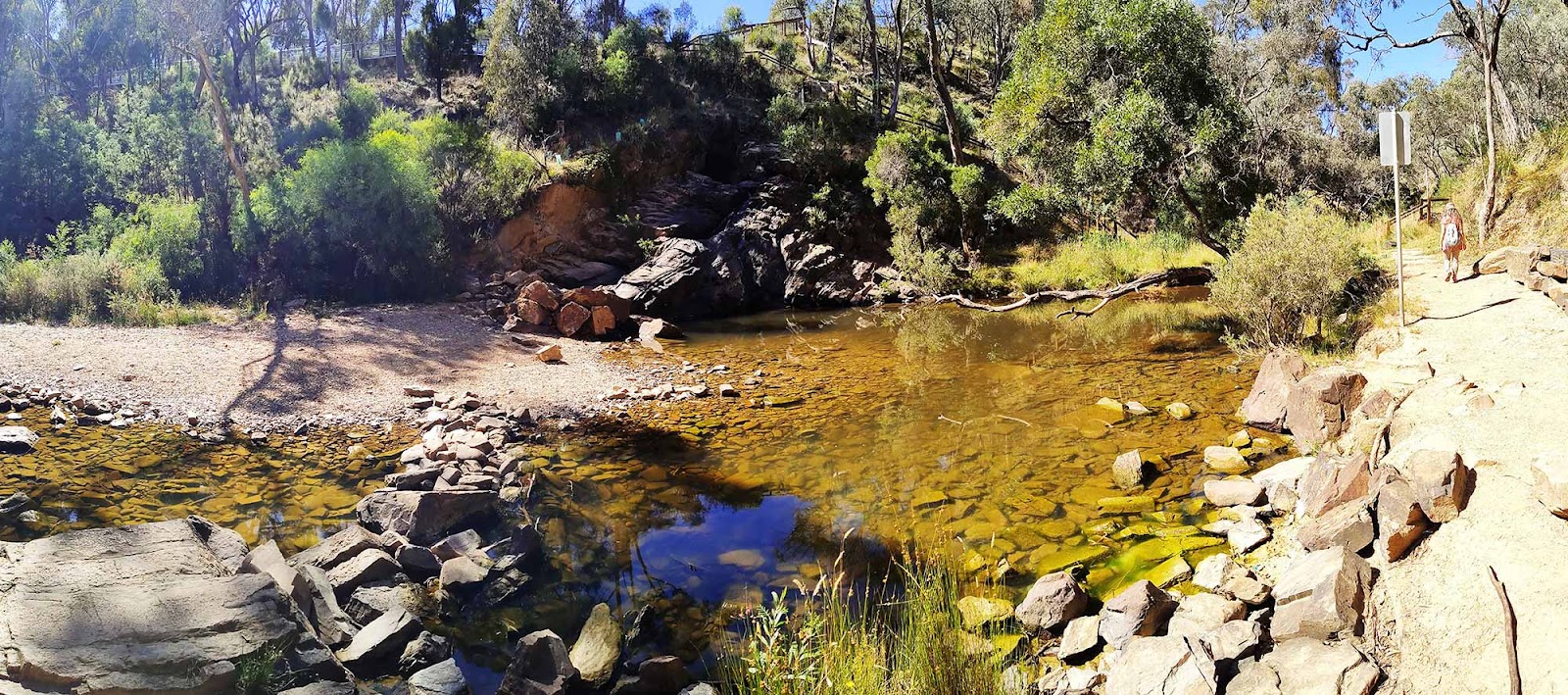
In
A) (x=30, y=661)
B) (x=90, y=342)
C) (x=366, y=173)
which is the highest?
(x=366, y=173)

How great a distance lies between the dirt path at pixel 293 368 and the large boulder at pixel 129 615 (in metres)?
5.69

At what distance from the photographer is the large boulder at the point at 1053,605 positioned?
5094 millimetres

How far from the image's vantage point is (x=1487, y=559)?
441 centimetres

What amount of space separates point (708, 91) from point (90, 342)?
2261cm

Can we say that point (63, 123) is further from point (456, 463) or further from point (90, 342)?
point (456, 463)

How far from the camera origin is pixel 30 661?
3875mm

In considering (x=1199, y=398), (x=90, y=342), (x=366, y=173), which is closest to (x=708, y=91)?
(x=366, y=173)

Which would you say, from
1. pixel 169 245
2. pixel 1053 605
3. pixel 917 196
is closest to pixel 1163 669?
pixel 1053 605

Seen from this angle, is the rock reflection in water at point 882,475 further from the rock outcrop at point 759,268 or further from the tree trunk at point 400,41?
the tree trunk at point 400,41

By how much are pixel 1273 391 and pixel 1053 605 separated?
17.5 ft

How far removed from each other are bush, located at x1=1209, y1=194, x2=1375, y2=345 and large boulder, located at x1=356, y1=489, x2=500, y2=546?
10303 millimetres

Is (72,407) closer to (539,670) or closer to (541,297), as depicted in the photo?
(541,297)

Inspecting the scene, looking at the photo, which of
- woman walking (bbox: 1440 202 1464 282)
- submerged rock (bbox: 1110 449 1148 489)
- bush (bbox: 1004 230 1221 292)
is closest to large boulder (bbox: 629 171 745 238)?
bush (bbox: 1004 230 1221 292)

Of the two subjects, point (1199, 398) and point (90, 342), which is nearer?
point (1199, 398)
